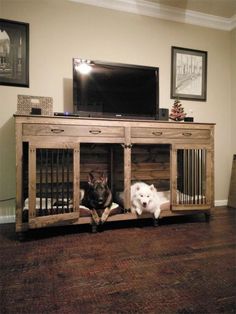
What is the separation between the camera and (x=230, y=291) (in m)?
1.16

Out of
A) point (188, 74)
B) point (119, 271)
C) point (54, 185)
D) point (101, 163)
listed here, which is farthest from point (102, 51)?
point (119, 271)

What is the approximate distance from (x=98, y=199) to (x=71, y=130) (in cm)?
65

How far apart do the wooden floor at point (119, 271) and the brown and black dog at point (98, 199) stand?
0.52 feet

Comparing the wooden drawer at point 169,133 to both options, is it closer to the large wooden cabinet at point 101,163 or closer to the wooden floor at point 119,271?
the large wooden cabinet at point 101,163

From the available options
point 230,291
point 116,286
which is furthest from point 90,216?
point 230,291

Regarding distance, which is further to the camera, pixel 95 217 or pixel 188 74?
pixel 188 74

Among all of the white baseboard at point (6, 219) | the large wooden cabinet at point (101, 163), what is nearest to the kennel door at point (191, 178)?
the large wooden cabinet at point (101, 163)

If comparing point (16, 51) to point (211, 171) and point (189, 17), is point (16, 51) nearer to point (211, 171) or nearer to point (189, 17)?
point (189, 17)

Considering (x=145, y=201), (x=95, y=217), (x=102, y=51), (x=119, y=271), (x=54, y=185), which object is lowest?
(x=119, y=271)

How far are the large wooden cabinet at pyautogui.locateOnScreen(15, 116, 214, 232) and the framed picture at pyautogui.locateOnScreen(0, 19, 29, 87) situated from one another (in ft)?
2.48

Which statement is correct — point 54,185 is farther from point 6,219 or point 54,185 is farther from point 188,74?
point 188,74

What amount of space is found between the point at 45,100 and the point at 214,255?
6.20 ft

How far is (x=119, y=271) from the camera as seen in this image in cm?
135

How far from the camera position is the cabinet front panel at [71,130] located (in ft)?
6.00
